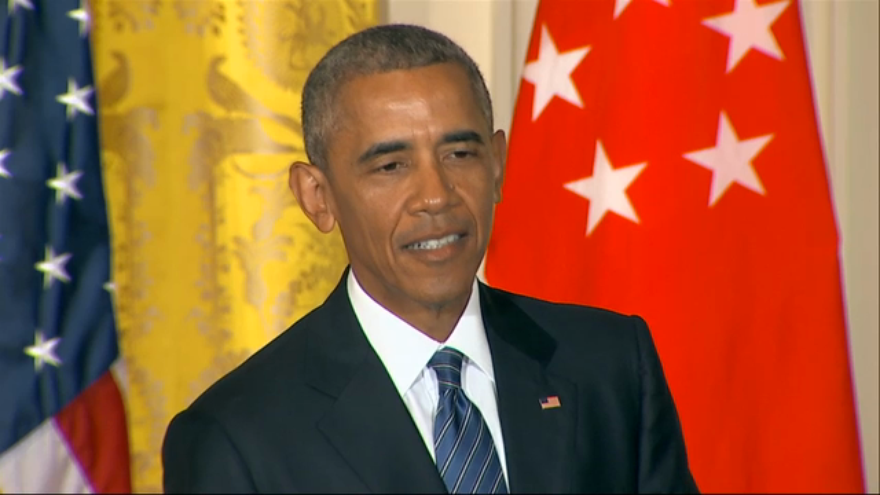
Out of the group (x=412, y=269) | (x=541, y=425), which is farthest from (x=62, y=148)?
(x=541, y=425)

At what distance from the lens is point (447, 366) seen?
1.49 metres

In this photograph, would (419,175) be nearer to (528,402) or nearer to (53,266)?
(528,402)

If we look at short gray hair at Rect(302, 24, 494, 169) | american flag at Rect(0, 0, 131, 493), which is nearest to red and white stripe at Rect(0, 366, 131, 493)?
american flag at Rect(0, 0, 131, 493)

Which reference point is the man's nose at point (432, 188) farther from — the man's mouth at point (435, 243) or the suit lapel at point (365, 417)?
→ the suit lapel at point (365, 417)

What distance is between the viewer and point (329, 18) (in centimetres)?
258

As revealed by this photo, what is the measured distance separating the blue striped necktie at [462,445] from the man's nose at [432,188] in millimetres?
232

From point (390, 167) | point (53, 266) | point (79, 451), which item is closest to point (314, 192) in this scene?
point (390, 167)

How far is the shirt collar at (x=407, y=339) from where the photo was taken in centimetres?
150

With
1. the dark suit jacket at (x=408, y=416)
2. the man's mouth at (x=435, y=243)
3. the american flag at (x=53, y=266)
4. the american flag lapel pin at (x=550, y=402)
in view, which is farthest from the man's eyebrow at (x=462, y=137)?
the american flag at (x=53, y=266)

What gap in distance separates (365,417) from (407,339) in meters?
0.14

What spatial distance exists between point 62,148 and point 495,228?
3.38 feet

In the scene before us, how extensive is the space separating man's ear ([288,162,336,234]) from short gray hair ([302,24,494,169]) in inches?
1.7

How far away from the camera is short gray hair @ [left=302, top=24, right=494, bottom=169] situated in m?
1.45

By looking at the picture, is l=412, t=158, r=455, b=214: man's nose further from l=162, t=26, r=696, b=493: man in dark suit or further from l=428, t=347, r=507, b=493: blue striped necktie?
l=428, t=347, r=507, b=493: blue striped necktie
